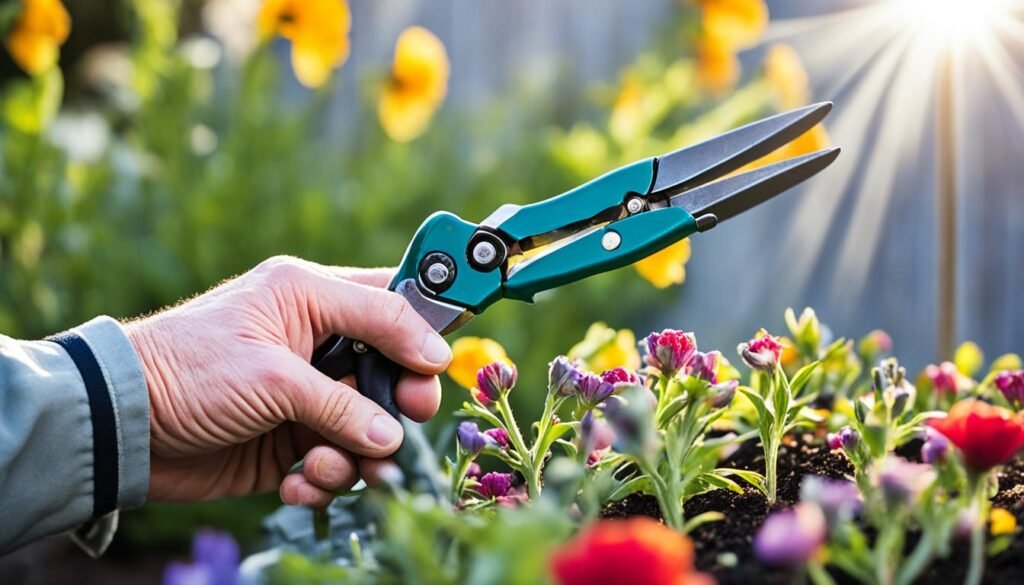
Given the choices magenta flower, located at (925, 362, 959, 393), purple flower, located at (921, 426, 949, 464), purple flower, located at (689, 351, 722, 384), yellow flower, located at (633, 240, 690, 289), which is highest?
yellow flower, located at (633, 240, 690, 289)

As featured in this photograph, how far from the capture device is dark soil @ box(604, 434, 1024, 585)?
74 centimetres

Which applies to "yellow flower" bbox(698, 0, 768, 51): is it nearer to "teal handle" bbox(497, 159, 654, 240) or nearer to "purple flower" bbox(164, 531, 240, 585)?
"teal handle" bbox(497, 159, 654, 240)

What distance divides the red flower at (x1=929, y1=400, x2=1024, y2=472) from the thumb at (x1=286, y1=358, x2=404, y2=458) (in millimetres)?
574

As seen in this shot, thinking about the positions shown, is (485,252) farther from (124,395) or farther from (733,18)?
(733,18)

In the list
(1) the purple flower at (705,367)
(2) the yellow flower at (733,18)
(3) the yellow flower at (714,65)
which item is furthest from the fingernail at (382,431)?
(3) the yellow flower at (714,65)

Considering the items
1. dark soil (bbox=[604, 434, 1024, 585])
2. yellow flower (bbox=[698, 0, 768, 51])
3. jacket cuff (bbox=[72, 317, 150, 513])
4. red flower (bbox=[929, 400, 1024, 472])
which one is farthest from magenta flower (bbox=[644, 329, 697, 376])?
yellow flower (bbox=[698, 0, 768, 51])

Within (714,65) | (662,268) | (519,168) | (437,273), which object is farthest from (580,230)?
(714,65)

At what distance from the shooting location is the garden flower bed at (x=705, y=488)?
54 cm

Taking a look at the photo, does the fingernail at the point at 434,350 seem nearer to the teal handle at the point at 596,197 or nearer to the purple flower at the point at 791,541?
the teal handle at the point at 596,197

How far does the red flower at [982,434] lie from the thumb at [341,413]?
574 millimetres

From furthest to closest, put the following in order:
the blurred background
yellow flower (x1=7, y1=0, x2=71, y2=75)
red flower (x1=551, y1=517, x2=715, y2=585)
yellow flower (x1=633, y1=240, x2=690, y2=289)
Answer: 1. the blurred background
2. yellow flower (x1=7, y1=0, x2=71, y2=75)
3. yellow flower (x1=633, y1=240, x2=690, y2=289)
4. red flower (x1=551, y1=517, x2=715, y2=585)

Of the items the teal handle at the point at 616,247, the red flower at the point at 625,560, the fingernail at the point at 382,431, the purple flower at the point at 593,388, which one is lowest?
the fingernail at the point at 382,431

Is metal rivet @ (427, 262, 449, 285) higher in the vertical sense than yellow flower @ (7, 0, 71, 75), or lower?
lower

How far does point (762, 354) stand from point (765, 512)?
133 mm
